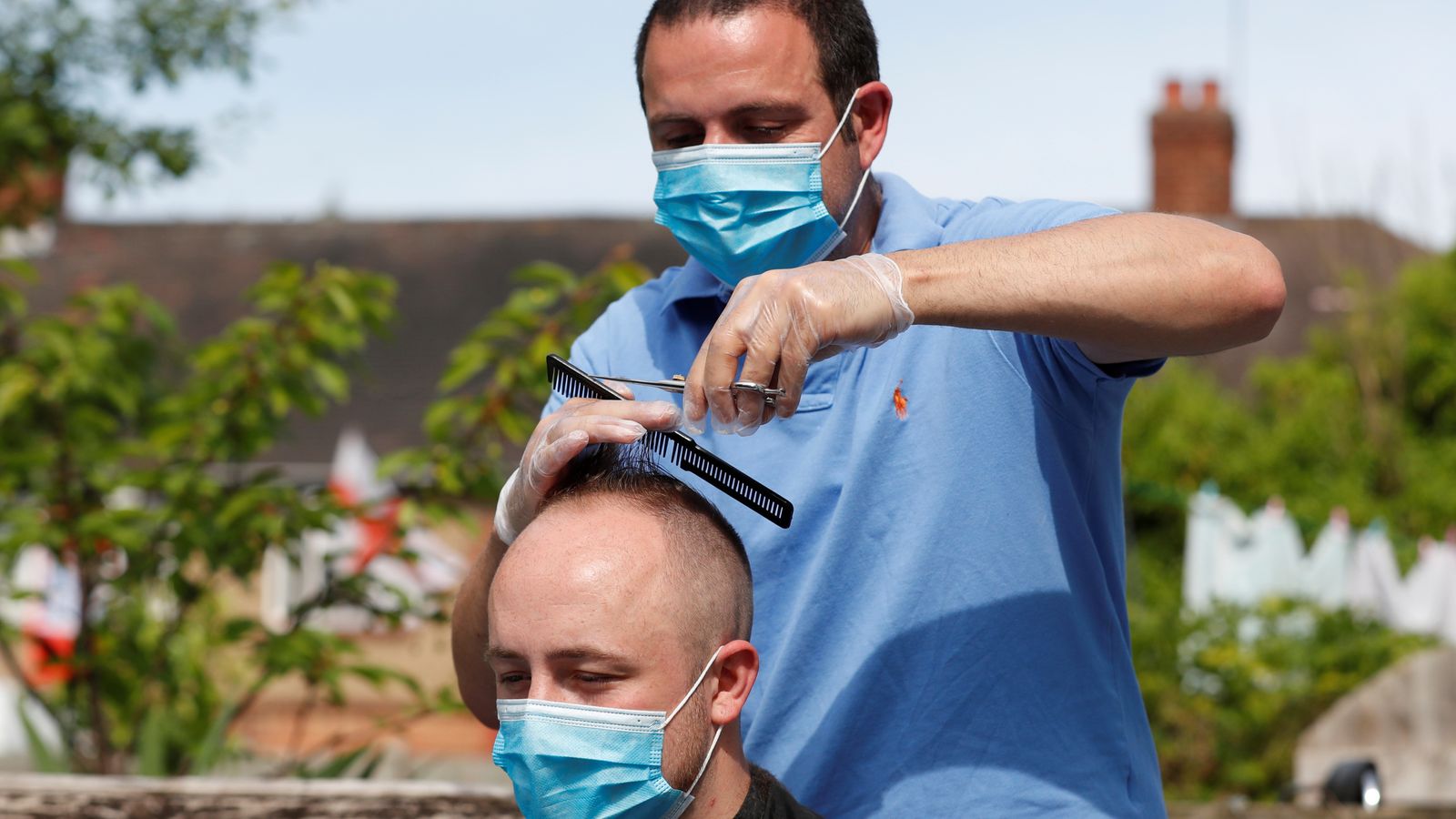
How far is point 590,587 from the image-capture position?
83.8 inches

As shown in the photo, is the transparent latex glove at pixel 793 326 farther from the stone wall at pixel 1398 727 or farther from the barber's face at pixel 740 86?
the stone wall at pixel 1398 727

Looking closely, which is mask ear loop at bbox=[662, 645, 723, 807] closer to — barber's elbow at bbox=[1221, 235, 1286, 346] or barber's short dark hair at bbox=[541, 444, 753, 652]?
barber's short dark hair at bbox=[541, 444, 753, 652]

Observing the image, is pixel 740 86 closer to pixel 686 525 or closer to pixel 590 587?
pixel 686 525

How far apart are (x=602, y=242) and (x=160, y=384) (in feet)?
51.8

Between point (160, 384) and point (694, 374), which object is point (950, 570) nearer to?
point (694, 374)

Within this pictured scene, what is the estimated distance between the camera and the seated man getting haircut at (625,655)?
6.85 feet

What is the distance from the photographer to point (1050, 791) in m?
2.19

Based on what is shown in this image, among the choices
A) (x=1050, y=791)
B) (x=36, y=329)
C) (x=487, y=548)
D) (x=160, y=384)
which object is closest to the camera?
(x=1050, y=791)

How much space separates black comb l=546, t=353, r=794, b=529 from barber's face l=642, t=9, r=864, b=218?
1.37 ft

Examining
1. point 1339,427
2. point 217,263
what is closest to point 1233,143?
point 1339,427

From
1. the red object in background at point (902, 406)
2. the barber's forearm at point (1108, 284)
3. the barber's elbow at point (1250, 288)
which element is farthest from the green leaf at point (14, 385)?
the barber's elbow at point (1250, 288)

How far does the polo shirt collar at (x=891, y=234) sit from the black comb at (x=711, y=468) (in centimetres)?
33

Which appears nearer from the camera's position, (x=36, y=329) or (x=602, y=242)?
(x=36, y=329)

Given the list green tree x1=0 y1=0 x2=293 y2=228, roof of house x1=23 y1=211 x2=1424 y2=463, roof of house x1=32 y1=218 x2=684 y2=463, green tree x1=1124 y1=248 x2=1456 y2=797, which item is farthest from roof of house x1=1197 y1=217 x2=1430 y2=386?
green tree x1=0 y1=0 x2=293 y2=228
